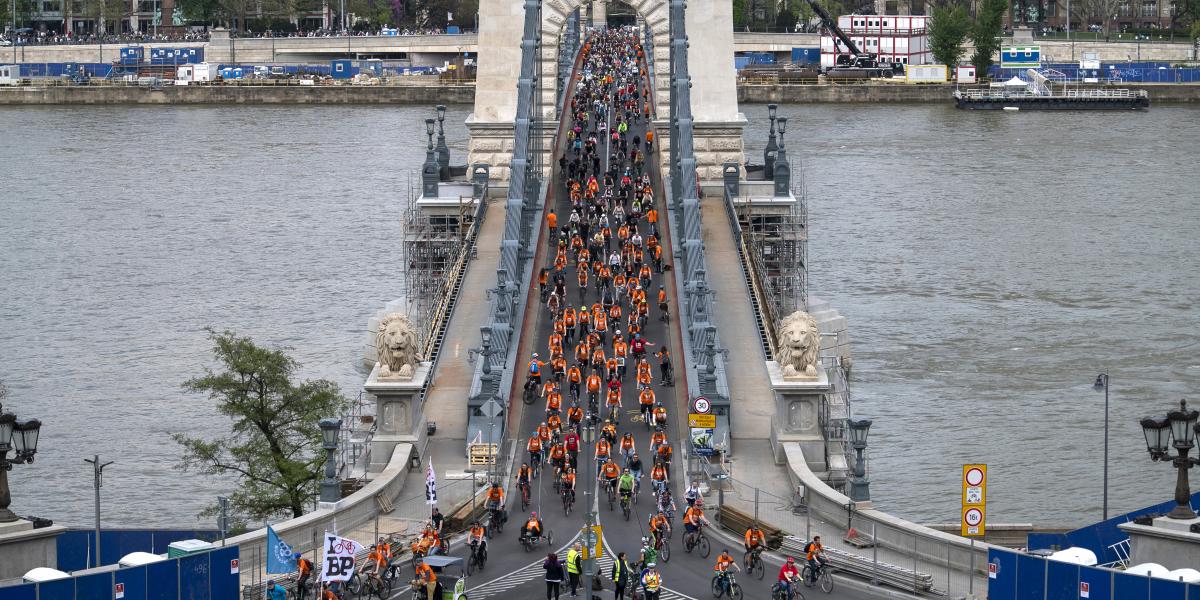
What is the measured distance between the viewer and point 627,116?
101 m

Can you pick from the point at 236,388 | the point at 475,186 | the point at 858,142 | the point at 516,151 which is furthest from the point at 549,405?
the point at 858,142

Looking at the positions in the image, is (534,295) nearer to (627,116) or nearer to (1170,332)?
(1170,332)

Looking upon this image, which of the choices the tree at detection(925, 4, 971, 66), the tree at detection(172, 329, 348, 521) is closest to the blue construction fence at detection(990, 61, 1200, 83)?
the tree at detection(925, 4, 971, 66)

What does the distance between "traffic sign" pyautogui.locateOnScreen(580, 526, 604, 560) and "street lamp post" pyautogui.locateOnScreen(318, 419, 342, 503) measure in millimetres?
4988

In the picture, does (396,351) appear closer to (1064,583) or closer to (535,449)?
(535,449)

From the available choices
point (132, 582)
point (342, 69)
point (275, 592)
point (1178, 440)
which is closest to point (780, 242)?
point (275, 592)

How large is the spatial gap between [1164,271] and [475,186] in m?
29.4

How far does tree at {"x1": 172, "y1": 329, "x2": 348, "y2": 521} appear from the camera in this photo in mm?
52250

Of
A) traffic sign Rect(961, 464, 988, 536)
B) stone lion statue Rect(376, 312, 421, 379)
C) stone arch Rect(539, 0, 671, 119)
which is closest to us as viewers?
traffic sign Rect(961, 464, 988, 536)

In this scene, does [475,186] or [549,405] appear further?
[475,186]

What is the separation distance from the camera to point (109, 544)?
41531mm

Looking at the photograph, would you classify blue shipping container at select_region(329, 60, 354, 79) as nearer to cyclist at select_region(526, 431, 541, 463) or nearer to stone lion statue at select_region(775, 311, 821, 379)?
stone lion statue at select_region(775, 311, 821, 379)

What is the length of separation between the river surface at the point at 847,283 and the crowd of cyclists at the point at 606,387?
764cm

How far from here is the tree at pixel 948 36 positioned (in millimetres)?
181750
